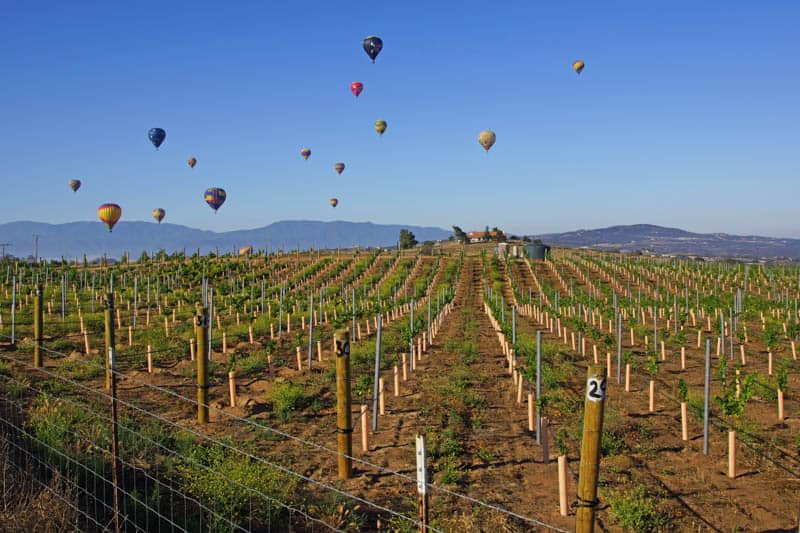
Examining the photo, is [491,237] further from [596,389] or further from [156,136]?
[596,389]

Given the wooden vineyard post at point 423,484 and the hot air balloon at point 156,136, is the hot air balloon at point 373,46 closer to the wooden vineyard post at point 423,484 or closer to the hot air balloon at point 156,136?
the hot air balloon at point 156,136

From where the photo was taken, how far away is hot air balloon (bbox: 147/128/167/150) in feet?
191

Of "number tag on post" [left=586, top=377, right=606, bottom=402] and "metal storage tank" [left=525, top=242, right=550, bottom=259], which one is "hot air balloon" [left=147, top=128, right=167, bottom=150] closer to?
"metal storage tank" [left=525, top=242, right=550, bottom=259]

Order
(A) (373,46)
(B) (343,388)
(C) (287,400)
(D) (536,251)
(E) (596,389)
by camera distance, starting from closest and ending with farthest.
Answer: (E) (596,389) → (B) (343,388) → (C) (287,400) → (A) (373,46) → (D) (536,251)

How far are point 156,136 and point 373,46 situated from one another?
23.5m

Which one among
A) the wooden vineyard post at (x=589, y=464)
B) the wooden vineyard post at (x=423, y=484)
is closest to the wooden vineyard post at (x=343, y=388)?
the wooden vineyard post at (x=423, y=484)

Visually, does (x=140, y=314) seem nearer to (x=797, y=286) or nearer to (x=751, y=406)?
(x=751, y=406)

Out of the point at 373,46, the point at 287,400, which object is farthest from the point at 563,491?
the point at 373,46

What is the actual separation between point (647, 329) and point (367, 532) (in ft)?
71.5

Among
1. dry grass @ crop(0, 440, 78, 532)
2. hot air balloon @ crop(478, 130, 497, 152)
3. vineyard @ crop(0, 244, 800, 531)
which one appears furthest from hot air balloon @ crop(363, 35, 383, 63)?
dry grass @ crop(0, 440, 78, 532)

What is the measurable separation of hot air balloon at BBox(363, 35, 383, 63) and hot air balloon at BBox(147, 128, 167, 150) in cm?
2254

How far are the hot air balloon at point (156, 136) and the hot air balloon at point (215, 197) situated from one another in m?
6.41

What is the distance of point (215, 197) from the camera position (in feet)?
191

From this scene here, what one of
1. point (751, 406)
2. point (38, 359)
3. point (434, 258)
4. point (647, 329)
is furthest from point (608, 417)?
point (434, 258)
